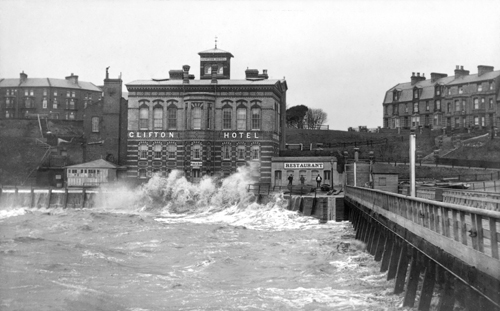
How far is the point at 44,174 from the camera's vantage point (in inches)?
2785

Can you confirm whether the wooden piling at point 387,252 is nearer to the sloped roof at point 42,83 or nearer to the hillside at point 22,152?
the hillside at point 22,152

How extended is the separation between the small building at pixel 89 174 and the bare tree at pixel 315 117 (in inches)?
2673

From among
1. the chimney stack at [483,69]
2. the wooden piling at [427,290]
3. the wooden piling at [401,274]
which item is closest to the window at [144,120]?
the wooden piling at [401,274]

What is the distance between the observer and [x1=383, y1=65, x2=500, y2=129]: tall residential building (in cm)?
8444

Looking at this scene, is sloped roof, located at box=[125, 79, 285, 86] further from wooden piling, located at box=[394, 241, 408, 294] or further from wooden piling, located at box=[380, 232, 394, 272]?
wooden piling, located at box=[394, 241, 408, 294]

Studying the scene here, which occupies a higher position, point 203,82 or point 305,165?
point 203,82

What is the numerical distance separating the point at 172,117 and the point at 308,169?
53.6 ft

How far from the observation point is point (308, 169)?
196 feet

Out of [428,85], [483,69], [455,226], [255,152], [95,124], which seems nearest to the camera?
[455,226]

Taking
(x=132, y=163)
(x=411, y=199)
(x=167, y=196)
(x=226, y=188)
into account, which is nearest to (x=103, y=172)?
(x=132, y=163)

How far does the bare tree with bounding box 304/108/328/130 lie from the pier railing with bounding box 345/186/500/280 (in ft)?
340

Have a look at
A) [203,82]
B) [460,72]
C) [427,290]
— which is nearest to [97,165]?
[203,82]

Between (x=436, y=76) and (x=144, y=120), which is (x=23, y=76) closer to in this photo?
(x=144, y=120)

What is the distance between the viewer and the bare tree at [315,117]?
12644 centimetres
